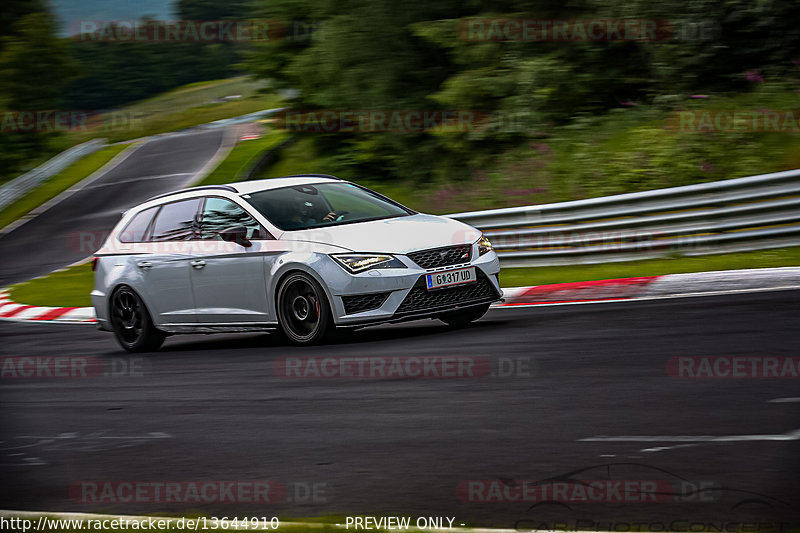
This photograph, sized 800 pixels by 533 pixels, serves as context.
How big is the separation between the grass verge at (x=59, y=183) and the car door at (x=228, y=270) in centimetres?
2484

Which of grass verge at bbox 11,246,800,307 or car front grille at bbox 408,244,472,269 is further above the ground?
car front grille at bbox 408,244,472,269

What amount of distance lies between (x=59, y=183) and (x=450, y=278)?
3531 centimetres

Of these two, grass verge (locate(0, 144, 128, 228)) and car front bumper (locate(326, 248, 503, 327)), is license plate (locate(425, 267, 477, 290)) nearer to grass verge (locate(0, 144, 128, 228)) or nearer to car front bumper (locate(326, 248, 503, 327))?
car front bumper (locate(326, 248, 503, 327))

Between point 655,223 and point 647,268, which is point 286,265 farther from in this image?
point 655,223

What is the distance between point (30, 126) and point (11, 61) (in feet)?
8.25

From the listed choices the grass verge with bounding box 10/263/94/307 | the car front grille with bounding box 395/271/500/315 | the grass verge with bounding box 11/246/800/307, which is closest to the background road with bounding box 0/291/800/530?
the car front grille with bounding box 395/271/500/315

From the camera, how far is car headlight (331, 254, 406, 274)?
8.68 metres

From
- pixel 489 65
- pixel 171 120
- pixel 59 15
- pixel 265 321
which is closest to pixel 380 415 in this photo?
pixel 265 321

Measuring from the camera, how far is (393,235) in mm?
8969

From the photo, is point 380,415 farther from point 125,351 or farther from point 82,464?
point 125,351

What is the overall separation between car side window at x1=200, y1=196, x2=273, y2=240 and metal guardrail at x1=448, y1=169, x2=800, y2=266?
196 inches

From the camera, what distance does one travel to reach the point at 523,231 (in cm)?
1402
